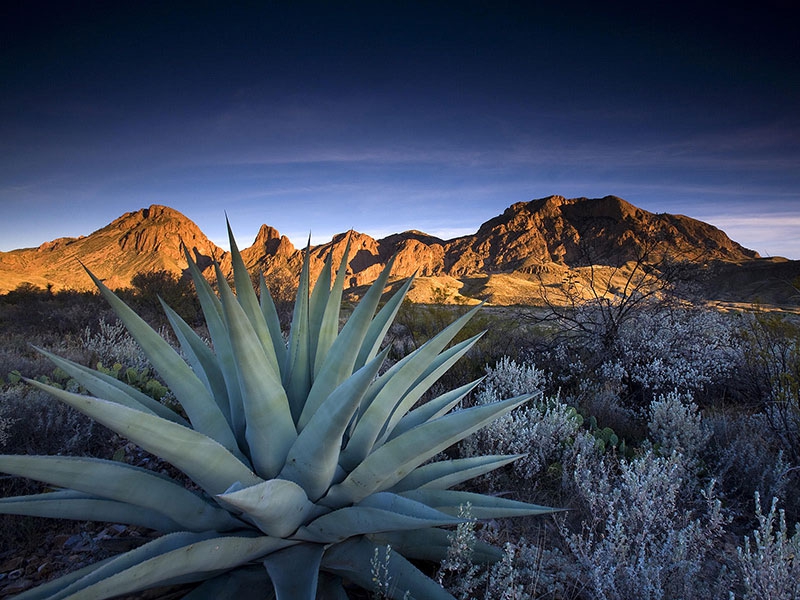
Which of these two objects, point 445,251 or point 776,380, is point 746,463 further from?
point 445,251

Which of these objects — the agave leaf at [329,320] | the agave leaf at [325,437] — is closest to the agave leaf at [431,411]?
the agave leaf at [329,320]

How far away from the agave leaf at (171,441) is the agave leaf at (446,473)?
2.42 ft

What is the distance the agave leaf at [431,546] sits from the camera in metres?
1.76

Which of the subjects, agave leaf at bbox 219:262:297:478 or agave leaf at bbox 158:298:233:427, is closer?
agave leaf at bbox 219:262:297:478

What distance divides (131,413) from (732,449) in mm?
4037

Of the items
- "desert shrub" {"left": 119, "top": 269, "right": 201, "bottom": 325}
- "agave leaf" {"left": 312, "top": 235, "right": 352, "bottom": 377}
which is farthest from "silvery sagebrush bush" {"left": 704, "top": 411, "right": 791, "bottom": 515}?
"desert shrub" {"left": 119, "top": 269, "right": 201, "bottom": 325}

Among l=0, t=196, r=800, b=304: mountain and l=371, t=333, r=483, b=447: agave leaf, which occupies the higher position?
l=0, t=196, r=800, b=304: mountain

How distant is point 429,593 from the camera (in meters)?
1.49

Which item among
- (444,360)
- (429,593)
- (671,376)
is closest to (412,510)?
(429,593)

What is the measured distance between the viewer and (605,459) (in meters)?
3.23

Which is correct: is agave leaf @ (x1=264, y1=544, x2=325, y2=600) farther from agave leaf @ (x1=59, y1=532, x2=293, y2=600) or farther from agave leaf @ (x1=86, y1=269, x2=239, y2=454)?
agave leaf @ (x1=86, y1=269, x2=239, y2=454)

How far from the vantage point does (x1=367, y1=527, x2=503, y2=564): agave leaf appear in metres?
1.76

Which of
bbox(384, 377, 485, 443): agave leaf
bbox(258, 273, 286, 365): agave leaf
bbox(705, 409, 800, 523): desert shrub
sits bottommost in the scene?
bbox(705, 409, 800, 523): desert shrub

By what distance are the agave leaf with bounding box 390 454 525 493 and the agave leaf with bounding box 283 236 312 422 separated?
0.60 meters
